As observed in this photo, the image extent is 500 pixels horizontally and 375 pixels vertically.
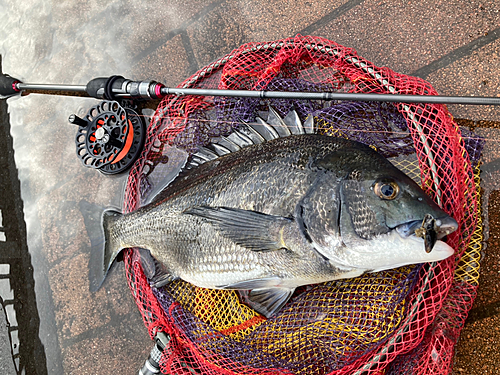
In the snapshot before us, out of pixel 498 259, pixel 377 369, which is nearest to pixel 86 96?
pixel 377 369

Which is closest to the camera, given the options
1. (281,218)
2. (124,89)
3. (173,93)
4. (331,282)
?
(281,218)

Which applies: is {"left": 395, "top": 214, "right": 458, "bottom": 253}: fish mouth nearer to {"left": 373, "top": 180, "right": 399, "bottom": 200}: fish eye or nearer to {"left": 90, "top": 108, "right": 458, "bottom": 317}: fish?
{"left": 90, "top": 108, "right": 458, "bottom": 317}: fish

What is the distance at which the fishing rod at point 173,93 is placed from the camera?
1.77 metres

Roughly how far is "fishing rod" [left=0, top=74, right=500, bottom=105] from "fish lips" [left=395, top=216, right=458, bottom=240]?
696 millimetres

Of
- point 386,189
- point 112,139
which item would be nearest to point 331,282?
point 386,189

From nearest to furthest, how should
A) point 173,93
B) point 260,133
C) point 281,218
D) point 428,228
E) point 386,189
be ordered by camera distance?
point 428,228
point 386,189
point 281,218
point 260,133
point 173,93

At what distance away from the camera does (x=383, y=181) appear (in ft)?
5.22

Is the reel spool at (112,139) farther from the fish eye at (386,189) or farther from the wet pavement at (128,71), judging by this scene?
the fish eye at (386,189)

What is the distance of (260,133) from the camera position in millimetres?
2246

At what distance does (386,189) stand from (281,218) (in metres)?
0.55

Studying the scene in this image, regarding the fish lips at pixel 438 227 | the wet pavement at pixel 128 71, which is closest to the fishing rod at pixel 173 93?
the wet pavement at pixel 128 71

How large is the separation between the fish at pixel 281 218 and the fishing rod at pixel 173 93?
0.59 ft

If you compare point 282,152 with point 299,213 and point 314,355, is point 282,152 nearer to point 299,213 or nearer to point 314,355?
point 299,213

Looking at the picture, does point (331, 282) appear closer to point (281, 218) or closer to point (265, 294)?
point (265, 294)
